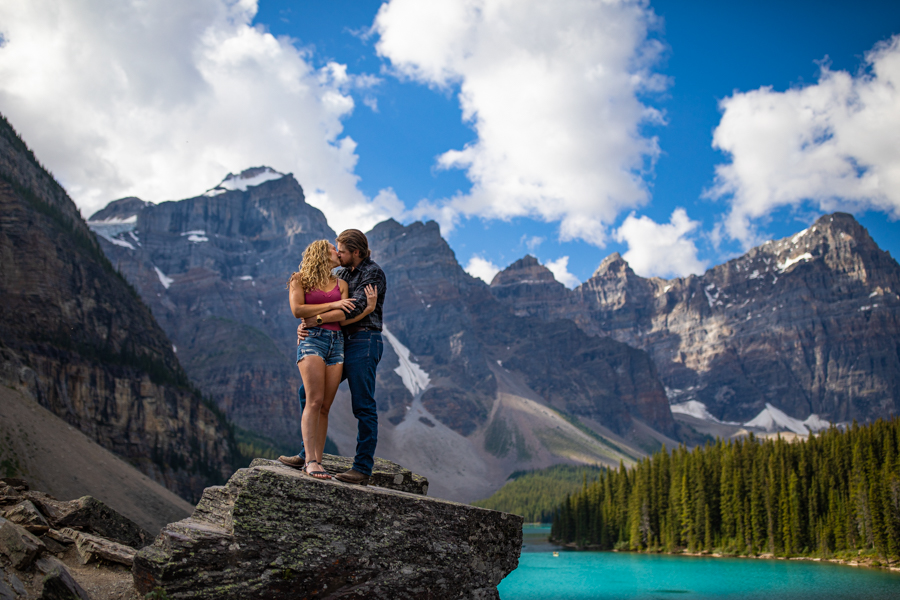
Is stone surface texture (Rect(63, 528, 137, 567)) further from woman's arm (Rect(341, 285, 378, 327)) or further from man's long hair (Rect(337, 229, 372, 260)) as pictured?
man's long hair (Rect(337, 229, 372, 260))

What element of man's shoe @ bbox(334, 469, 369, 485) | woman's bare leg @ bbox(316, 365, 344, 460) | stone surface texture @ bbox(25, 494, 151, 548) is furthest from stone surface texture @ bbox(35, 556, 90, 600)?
stone surface texture @ bbox(25, 494, 151, 548)

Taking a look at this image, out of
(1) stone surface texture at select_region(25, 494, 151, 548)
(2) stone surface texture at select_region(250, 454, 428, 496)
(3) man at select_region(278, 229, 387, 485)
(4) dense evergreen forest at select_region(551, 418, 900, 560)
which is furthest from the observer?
(4) dense evergreen forest at select_region(551, 418, 900, 560)

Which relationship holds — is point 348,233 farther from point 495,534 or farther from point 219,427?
point 219,427

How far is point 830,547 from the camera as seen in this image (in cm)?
7088

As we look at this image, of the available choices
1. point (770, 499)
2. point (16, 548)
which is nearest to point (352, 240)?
point (16, 548)

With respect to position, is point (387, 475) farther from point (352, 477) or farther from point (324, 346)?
point (324, 346)

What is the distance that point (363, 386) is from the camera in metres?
10.1

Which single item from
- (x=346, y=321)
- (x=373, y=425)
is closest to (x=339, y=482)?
(x=373, y=425)

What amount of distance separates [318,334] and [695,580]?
60308 millimetres

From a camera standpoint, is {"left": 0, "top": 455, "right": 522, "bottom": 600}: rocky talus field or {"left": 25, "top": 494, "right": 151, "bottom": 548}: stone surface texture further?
{"left": 25, "top": 494, "right": 151, "bottom": 548}: stone surface texture

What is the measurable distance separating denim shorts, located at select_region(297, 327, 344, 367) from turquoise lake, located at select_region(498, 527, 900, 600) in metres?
45.9

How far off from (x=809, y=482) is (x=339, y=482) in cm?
8504

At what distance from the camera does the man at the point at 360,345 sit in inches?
392

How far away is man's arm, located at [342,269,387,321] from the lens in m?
10.1
